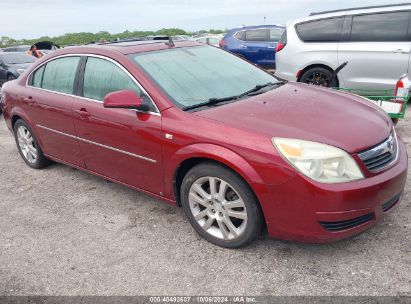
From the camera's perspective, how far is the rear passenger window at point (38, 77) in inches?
179

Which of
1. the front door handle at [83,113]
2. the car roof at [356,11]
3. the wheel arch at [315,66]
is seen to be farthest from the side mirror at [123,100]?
the car roof at [356,11]

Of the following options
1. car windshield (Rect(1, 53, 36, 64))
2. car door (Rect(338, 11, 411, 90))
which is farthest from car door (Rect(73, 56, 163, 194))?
car windshield (Rect(1, 53, 36, 64))

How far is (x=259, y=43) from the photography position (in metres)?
11.7

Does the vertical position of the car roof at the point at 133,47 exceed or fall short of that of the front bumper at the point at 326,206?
it exceeds it

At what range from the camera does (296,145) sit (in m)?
2.58

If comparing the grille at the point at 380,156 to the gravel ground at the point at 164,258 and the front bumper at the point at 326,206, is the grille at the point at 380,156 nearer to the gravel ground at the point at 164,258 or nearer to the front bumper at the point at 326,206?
the front bumper at the point at 326,206

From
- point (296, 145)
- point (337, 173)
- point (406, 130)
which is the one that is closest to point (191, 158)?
point (296, 145)

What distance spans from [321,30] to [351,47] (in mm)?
699

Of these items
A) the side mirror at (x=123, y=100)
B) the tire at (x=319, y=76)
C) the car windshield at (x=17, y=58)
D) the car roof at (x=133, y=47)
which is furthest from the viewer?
the car windshield at (x=17, y=58)

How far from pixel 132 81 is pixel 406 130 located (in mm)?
4183

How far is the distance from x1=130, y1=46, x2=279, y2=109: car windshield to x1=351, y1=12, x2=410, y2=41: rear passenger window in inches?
150

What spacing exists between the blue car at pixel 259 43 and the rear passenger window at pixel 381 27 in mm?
4619

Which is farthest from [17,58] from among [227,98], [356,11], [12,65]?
[227,98]

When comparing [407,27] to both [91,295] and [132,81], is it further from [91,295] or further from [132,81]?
[91,295]
